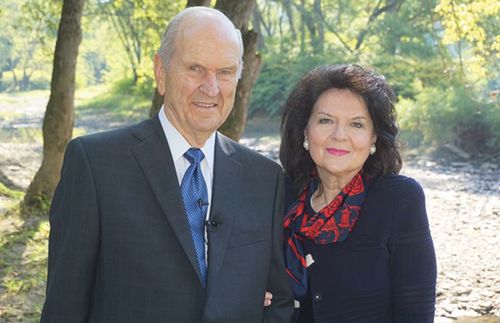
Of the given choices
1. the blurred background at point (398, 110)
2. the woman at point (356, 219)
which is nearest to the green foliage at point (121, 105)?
the blurred background at point (398, 110)

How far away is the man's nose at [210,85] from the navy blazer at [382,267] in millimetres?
927

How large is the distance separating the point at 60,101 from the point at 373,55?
67.5ft

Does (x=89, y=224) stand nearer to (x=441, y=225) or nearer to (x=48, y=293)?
(x=48, y=293)

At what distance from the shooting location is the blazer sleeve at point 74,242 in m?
2.42

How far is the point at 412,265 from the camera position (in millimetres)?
2871

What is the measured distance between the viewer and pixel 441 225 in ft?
38.5

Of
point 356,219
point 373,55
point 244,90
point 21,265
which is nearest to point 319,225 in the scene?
point 356,219

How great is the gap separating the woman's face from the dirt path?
464 centimetres

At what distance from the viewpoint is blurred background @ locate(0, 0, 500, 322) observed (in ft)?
24.2

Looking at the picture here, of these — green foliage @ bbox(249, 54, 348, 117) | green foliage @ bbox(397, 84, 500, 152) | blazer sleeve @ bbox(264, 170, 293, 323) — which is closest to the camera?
blazer sleeve @ bbox(264, 170, 293, 323)

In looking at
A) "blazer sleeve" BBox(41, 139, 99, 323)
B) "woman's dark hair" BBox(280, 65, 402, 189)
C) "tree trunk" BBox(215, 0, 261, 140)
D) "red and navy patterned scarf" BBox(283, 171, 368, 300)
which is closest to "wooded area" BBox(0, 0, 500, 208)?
"tree trunk" BBox(215, 0, 261, 140)

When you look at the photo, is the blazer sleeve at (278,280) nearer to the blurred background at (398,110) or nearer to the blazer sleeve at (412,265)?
the blazer sleeve at (412,265)

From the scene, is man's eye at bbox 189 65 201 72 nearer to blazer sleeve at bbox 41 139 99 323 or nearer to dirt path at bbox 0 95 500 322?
blazer sleeve at bbox 41 139 99 323

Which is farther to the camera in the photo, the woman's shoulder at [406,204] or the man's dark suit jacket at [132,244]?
the woman's shoulder at [406,204]
